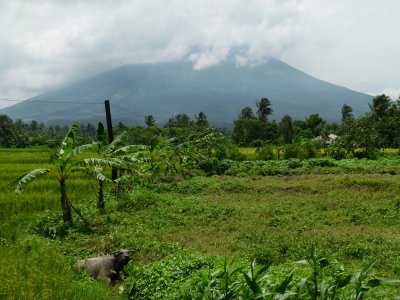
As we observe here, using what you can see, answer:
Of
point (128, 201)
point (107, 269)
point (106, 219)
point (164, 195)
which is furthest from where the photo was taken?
point (164, 195)

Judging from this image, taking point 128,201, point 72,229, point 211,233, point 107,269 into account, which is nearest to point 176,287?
point 107,269

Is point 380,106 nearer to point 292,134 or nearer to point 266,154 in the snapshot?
point 292,134

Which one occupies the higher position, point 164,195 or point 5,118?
point 5,118

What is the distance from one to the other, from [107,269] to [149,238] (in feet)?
5.96

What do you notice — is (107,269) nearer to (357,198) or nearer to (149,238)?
(149,238)

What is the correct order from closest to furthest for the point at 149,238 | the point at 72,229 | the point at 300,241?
the point at 300,241, the point at 149,238, the point at 72,229

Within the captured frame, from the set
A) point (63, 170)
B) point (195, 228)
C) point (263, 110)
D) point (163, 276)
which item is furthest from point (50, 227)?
point (263, 110)

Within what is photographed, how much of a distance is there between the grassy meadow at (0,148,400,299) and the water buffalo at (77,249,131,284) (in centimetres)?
20

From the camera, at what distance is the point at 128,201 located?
10969 mm

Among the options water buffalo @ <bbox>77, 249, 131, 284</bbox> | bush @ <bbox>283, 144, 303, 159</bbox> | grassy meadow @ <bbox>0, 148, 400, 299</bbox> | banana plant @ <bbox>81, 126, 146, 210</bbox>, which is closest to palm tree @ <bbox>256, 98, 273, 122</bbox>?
bush @ <bbox>283, 144, 303, 159</bbox>

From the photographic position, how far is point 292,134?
47.3 m

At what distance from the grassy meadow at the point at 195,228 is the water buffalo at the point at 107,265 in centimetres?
20

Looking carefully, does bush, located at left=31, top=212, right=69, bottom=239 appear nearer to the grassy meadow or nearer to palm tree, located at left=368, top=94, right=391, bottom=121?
the grassy meadow

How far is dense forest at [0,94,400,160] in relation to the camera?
2427 cm
